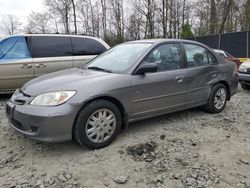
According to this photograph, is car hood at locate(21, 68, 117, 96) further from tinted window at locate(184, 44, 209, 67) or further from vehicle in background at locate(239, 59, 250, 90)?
vehicle in background at locate(239, 59, 250, 90)

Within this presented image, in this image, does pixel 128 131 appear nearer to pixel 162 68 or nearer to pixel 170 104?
pixel 170 104

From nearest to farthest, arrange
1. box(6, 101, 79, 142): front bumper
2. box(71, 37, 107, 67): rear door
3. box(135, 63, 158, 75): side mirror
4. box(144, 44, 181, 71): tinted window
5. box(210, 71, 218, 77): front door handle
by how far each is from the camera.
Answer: box(6, 101, 79, 142): front bumper
box(135, 63, 158, 75): side mirror
box(144, 44, 181, 71): tinted window
box(210, 71, 218, 77): front door handle
box(71, 37, 107, 67): rear door

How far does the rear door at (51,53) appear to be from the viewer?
6449 mm

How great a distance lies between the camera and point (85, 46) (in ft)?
23.3

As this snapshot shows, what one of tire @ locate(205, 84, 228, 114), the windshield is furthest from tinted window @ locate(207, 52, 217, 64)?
the windshield

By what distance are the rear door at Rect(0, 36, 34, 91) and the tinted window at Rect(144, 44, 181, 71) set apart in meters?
3.42

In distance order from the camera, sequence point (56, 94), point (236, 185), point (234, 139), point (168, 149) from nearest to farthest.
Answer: point (236, 185) → point (56, 94) → point (168, 149) → point (234, 139)

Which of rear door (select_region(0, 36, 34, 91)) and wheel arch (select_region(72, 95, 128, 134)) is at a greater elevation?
rear door (select_region(0, 36, 34, 91))

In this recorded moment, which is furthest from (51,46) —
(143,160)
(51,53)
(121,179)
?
(121,179)

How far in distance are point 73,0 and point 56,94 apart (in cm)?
3450

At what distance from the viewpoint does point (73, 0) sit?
115ft

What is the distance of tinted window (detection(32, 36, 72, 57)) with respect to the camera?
21.3ft

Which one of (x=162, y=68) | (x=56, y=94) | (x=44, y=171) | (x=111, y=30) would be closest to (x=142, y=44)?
(x=162, y=68)

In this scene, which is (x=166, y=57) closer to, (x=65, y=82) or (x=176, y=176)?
(x=65, y=82)
